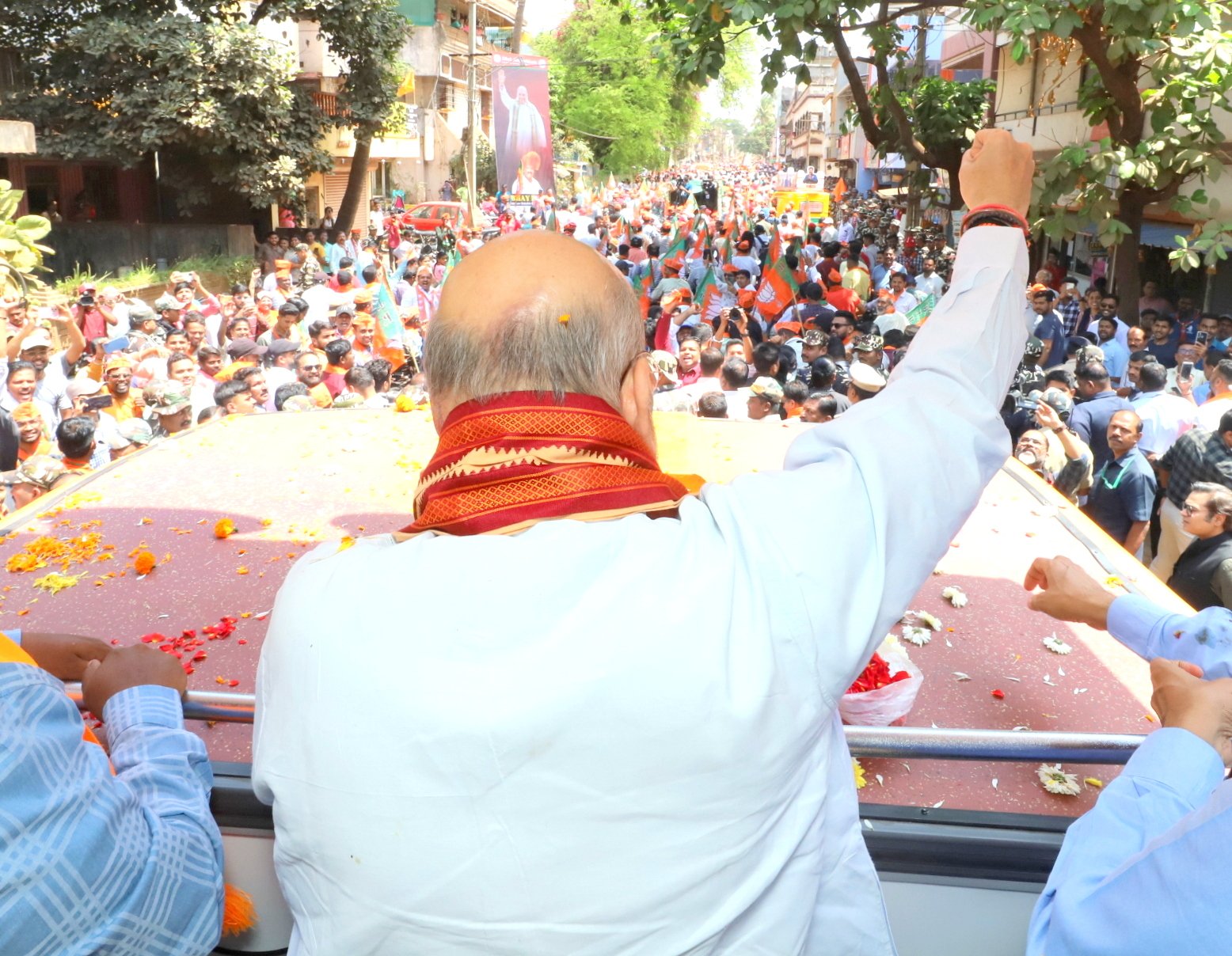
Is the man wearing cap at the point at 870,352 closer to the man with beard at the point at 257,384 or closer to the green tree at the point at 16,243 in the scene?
the man with beard at the point at 257,384

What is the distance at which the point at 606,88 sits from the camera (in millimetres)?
44219

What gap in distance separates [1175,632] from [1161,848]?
100 cm

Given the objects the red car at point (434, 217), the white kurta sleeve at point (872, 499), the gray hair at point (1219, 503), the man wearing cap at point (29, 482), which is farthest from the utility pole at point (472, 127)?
the white kurta sleeve at point (872, 499)

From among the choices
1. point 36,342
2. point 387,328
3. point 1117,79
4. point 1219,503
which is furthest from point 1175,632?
point 387,328

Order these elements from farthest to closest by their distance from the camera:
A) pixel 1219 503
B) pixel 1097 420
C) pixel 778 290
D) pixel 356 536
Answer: pixel 778 290 → pixel 1097 420 → pixel 1219 503 → pixel 356 536

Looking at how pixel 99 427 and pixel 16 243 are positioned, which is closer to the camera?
pixel 99 427

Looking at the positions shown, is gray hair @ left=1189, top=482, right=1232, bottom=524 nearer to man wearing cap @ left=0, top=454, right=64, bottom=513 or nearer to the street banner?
man wearing cap @ left=0, top=454, right=64, bottom=513

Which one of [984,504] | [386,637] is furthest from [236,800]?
[984,504]

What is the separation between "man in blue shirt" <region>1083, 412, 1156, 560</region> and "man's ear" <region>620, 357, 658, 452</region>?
511 cm

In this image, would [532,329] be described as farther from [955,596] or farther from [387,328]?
[387,328]

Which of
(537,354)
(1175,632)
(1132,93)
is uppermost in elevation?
(1132,93)

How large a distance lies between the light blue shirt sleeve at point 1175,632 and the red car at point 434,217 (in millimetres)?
24448

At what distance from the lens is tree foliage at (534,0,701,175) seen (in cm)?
4350

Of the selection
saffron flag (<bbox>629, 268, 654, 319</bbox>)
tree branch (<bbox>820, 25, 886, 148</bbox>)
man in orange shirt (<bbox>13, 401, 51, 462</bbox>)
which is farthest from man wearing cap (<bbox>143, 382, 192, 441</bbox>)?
saffron flag (<bbox>629, 268, 654, 319</bbox>)
